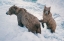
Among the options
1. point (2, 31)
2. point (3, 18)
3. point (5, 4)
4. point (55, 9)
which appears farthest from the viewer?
point (5, 4)

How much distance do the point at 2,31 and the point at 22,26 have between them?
0.83 m

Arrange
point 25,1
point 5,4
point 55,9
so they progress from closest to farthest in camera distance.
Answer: point 55,9 < point 5,4 < point 25,1

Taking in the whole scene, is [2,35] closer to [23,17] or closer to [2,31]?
[2,31]

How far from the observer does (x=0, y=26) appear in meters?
5.89

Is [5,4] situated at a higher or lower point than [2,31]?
higher

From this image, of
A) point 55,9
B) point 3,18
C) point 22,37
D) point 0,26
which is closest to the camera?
point 22,37

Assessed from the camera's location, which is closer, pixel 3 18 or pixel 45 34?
pixel 45 34

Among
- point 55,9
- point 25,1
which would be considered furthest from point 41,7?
point 25,1

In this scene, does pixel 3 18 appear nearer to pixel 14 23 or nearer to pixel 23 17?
pixel 14 23

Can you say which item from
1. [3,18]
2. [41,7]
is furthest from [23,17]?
[41,7]

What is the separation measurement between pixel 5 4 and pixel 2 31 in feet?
14.3

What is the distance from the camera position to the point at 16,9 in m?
6.06

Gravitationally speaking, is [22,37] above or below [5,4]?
below

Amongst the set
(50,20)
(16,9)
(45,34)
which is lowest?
(45,34)
